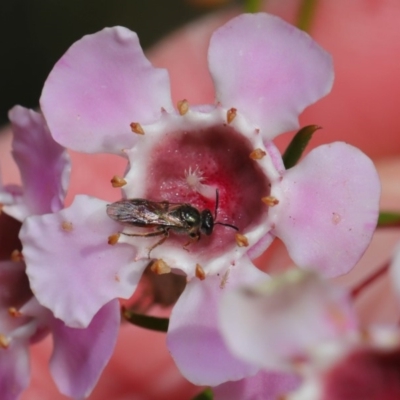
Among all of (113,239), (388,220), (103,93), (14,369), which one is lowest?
(14,369)

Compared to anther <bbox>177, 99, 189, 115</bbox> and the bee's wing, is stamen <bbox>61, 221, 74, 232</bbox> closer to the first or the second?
the bee's wing

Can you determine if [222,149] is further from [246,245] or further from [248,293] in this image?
[248,293]

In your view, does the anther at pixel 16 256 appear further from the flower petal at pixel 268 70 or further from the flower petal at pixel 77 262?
the flower petal at pixel 268 70

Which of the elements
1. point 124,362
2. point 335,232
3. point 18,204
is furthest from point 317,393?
point 124,362

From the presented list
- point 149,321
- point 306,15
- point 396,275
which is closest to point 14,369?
point 149,321

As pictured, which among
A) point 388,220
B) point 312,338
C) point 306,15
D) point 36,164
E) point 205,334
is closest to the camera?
point 312,338

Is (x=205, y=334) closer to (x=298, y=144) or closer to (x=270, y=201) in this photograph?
(x=270, y=201)

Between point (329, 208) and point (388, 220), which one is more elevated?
point (329, 208)
